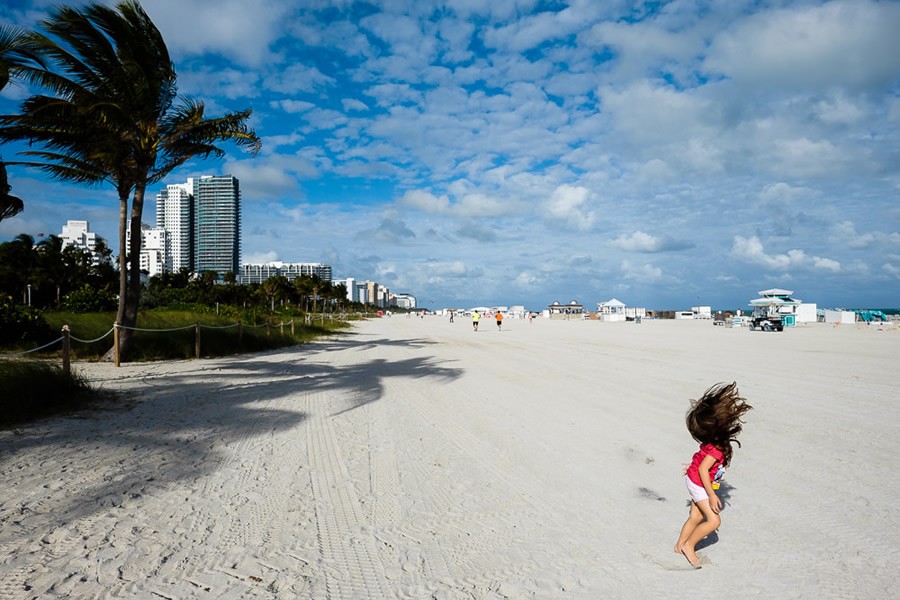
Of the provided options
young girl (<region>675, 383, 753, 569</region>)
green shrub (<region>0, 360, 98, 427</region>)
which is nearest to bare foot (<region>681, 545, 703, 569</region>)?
young girl (<region>675, 383, 753, 569</region>)

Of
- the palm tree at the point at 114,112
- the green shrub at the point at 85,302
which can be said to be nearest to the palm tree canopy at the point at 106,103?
the palm tree at the point at 114,112

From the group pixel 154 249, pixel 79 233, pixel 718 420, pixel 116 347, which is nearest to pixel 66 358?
pixel 116 347

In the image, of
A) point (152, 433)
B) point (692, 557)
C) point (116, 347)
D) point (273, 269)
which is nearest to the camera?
point (692, 557)

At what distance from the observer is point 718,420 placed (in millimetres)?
3104

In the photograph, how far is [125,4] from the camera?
10961mm

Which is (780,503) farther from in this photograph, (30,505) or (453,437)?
(30,505)

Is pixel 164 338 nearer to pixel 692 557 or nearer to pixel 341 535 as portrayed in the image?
pixel 341 535

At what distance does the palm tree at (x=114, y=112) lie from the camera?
10797 millimetres

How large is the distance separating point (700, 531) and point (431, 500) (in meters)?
1.96

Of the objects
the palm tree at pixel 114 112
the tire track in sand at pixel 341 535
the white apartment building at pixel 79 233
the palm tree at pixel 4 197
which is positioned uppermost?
the white apartment building at pixel 79 233

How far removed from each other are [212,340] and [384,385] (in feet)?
25.4

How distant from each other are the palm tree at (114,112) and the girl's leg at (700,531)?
1252cm

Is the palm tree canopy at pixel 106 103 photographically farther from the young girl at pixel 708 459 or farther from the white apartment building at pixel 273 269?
the white apartment building at pixel 273 269

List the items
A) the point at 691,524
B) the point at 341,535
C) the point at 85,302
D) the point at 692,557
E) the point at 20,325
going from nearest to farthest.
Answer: the point at 692,557 → the point at 691,524 → the point at 341,535 → the point at 20,325 → the point at 85,302
